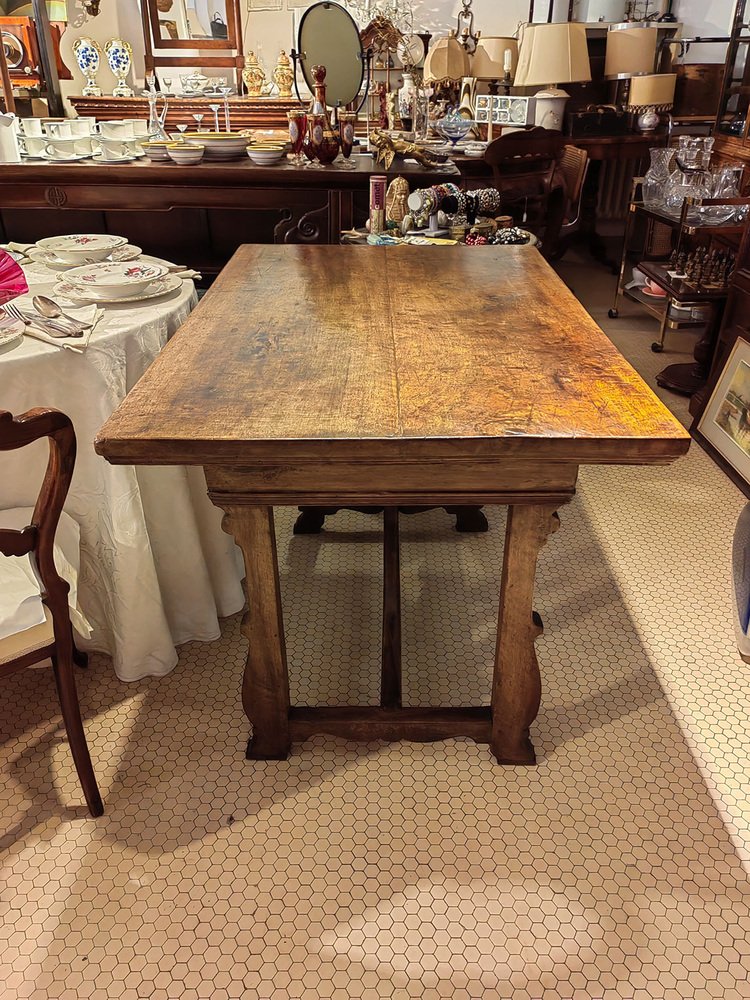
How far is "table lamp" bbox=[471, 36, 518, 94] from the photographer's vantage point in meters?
5.73

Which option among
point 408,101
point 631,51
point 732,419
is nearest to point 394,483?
point 732,419

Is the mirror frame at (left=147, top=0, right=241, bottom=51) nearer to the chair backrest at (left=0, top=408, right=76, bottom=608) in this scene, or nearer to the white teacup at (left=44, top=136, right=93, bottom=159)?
the white teacup at (left=44, top=136, right=93, bottom=159)

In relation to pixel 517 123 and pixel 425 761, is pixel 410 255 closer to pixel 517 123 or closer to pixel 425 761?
pixel 425 761

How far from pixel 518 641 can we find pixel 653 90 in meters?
5.00

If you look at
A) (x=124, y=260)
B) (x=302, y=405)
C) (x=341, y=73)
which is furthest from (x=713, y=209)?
A: (x=302, y=405)

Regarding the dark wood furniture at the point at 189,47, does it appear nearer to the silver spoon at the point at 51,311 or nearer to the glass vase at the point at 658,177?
the glass vase at the point at 658,177

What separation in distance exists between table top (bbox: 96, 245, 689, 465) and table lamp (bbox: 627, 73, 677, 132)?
404 cm

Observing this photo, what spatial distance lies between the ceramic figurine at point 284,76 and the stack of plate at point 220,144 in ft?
10.4

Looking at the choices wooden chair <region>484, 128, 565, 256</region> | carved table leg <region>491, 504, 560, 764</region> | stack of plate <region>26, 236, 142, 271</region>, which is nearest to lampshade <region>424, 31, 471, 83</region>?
wooden chair <region>484, 128, 565, 256</region>

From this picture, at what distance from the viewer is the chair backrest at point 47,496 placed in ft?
3.87

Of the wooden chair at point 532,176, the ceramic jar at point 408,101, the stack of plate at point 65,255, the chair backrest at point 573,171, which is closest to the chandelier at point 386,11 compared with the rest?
the ceramic jar at point 408,101

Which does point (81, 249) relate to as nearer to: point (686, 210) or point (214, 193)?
point (214, 193)

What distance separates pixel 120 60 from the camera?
6.39 metres

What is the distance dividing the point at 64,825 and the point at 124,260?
4.86 ft
